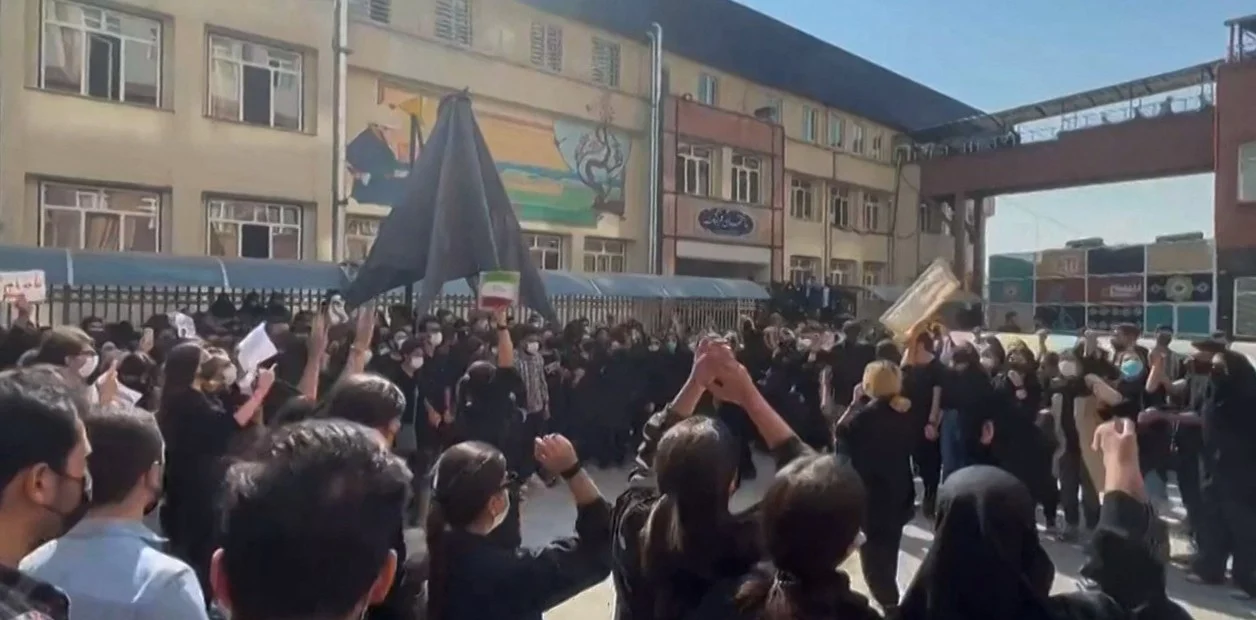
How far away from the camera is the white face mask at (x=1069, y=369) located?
26.3ft

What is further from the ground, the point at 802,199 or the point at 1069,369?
the point at 802,199

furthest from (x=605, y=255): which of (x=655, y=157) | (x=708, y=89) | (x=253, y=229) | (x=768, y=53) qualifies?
(x=768, y=53)

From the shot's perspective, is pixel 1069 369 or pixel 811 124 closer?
pixel 1069 369

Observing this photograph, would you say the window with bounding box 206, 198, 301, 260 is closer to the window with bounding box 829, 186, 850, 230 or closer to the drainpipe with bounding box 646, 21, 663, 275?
the drainpipe with bounding box 646, 21, 663, 275

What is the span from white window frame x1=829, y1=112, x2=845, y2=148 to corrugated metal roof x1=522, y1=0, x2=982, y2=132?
1.31ft

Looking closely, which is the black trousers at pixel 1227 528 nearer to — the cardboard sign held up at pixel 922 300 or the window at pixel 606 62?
the cardboard sign held up at pixel 922 300

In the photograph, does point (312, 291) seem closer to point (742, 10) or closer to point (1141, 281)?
point (1141, 281)

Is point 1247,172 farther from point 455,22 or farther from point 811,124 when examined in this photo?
point 455,22

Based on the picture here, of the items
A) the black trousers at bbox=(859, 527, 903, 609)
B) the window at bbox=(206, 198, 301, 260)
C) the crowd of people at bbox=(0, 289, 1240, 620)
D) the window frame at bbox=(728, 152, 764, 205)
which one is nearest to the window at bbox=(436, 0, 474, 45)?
the window at bbox=(206, 198, 301, 260)

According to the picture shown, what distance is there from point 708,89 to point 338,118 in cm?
1347

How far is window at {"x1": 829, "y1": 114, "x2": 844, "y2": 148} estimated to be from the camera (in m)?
34.3

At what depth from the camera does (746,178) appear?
3008cm

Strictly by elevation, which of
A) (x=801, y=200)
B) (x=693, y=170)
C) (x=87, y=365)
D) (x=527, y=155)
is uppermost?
(x=693, y=170)

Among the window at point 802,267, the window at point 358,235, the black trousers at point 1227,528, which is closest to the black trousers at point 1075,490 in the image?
the black trousers at point 1227,528
